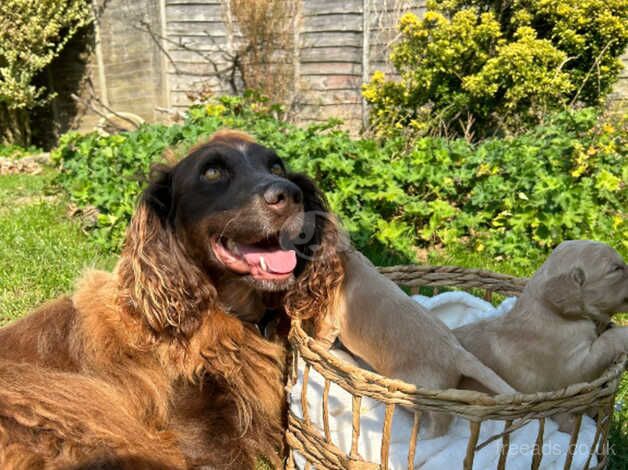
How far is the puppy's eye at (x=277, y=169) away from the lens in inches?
94.1

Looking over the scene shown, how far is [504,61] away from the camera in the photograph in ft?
18.7

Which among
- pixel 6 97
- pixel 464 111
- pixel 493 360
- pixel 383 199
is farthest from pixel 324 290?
pixel 6 97

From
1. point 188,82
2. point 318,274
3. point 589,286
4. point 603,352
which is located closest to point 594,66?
point 589,286

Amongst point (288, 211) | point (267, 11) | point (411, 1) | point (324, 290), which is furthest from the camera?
point (267, 11)

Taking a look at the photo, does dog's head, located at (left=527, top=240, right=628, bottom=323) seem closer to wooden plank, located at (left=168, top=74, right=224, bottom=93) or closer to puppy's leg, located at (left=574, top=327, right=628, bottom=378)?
Result: puppy's leg, located at (left=574, top=327, right=628, bottom=378)

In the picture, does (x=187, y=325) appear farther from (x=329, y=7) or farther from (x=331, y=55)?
(x=329, y=7)

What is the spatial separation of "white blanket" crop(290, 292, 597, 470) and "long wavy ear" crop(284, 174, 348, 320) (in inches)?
10.9

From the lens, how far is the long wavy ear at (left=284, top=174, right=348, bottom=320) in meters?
2.28

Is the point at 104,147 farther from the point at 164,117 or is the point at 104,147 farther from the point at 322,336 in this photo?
the point at 164,117

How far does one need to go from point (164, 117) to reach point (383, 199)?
6.32 m

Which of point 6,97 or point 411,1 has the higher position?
point 411,1

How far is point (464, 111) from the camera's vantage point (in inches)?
245

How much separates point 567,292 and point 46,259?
12.1ft

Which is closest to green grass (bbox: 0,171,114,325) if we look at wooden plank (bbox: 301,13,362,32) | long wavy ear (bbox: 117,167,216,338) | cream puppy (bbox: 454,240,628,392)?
long wavy ear (bbox: 117,167,216,338)
